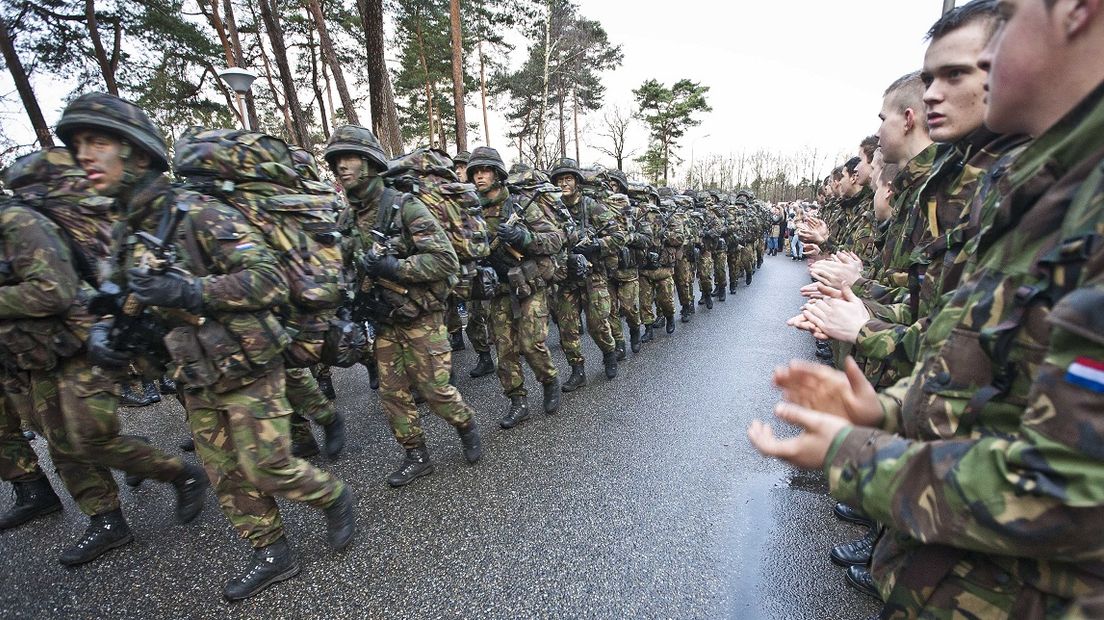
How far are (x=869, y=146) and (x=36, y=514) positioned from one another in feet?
23.1

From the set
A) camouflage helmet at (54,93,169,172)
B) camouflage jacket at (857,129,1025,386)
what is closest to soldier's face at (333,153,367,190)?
camouflage helmet at (54,93,169,172)

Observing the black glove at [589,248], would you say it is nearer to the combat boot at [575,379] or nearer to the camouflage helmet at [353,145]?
the combat boot at [575,379]

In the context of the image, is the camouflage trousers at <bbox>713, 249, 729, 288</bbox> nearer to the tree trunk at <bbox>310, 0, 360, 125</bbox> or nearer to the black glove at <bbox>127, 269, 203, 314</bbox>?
the tree trunk at <bbox>310, 0, 360, 125</bbox>

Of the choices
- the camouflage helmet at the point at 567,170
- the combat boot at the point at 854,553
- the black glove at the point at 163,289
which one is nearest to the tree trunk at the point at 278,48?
the camouflage helmet at the point at 567,170

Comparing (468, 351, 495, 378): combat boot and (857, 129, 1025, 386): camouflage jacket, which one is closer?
(857, 129, 1025, 386): camouflage jacket

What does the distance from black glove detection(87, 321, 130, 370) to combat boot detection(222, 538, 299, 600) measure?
118cm

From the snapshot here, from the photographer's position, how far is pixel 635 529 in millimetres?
2723

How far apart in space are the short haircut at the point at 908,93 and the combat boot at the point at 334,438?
4.34 meters

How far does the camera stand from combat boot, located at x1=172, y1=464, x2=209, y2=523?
2.90m

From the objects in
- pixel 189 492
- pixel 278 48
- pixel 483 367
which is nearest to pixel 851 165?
pixel 483 367

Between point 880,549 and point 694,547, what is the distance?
1.42 metres

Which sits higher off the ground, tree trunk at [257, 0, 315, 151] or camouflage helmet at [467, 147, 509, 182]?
tree trunk at [257, 0, 315, 151]

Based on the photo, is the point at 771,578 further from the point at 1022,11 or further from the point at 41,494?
the point at 41,494

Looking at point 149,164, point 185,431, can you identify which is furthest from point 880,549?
point 185,431
